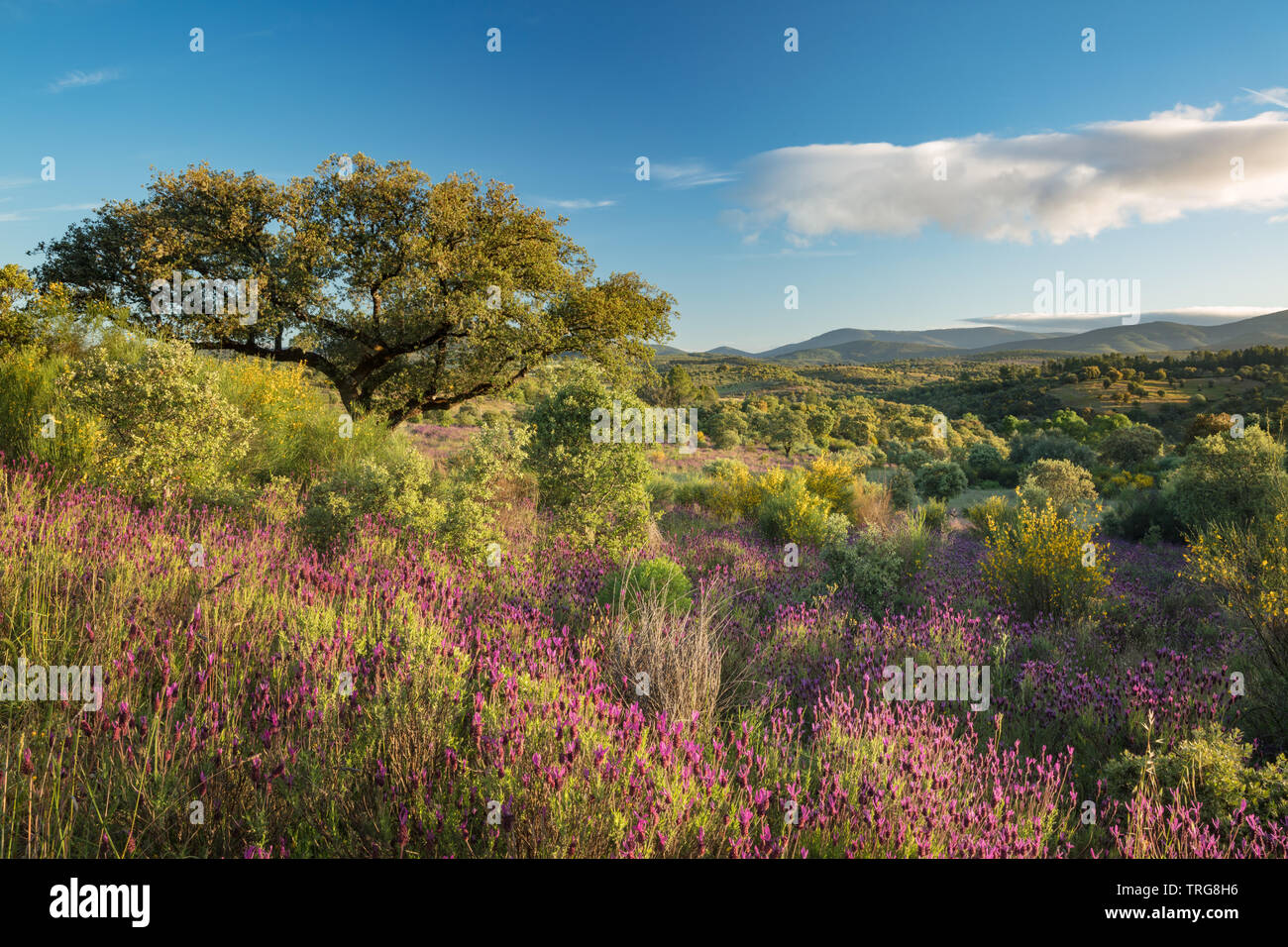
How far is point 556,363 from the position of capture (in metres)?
15.5

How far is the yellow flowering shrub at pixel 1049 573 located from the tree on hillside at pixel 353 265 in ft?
34.4

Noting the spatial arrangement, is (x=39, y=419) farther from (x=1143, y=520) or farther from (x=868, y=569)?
(x=1143, y=520)

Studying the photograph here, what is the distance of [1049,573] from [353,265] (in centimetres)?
1494

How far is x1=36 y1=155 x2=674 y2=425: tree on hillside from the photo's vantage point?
1394 centimetres

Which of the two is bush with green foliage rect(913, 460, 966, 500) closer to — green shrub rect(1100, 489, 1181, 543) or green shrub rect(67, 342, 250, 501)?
green shrub rect(1100, 489, 1181, 543)

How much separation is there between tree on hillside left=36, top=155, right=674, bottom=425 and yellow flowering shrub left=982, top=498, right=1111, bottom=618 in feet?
34.4

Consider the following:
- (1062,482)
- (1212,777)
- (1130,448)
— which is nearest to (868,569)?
(1212,777)

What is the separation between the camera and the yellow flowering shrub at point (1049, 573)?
657cm

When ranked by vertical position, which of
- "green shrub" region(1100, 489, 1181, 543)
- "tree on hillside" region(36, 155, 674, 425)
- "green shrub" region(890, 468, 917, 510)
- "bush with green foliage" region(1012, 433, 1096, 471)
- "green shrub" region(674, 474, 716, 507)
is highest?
"tree on hillside" region(36, 155, 674, 425)

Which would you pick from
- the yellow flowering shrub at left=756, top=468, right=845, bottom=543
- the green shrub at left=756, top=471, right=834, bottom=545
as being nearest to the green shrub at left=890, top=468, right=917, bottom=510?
the yellow flowering shrub at left=756, top=468, right=845, bottom=543

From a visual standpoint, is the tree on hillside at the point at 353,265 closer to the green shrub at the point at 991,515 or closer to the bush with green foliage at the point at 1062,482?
the green shrub at the point at 991,515

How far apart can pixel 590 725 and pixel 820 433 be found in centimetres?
3812

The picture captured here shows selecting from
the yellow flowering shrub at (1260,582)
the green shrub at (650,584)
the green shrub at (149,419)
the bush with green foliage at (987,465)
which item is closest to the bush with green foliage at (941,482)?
the bush with green foliage at (987,465)
